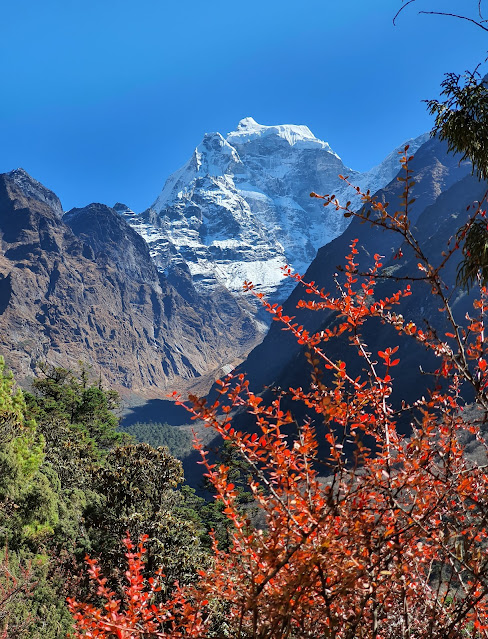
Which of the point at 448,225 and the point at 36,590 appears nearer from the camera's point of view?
the point at 36,590

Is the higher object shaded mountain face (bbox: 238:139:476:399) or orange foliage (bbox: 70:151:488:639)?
shaded mountain face (bbox: 238:139:476:399)

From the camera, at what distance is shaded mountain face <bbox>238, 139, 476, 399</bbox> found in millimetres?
79688

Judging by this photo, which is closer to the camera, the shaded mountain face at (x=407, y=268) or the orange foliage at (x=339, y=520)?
the orange foliage at (x=339, y=520)

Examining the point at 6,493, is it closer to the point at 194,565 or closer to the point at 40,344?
the point at 194,565

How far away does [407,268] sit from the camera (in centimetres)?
8569

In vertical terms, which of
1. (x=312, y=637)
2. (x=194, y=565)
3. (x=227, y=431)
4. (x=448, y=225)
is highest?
(x=448, y=225)

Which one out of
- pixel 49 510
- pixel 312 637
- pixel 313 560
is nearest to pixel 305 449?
pixel 313 560

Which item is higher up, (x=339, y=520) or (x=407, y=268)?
(x=407, y=268)

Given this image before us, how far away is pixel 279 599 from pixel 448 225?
106720 mm

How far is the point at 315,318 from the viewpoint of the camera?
15162 centimetres

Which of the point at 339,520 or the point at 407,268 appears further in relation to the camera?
the point at 407,268

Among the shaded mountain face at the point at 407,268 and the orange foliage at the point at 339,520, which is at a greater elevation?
the shaded mountain face at the point at 407,268

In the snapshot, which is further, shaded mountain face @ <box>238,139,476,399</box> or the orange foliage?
shaded mountain face @ <box>238,139,476,399</box>

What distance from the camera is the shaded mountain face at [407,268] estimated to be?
261ft
